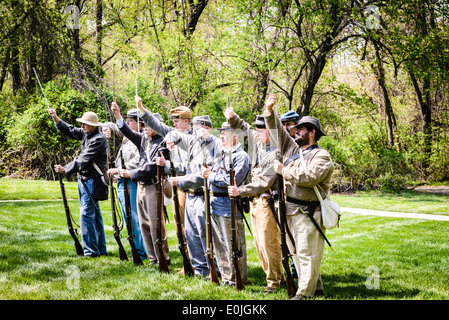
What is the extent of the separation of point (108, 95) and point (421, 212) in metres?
12.9

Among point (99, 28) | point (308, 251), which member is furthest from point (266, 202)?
point (99, 28)

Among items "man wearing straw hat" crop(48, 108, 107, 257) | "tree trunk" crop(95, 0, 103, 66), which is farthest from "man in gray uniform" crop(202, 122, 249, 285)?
"tree trunk" crop(95, 0, 103, 66)

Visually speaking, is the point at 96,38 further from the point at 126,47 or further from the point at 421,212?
the point at 421,212

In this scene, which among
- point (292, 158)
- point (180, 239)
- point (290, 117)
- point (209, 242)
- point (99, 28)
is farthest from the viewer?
point (99, 28)

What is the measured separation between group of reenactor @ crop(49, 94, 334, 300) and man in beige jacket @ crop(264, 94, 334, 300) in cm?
1

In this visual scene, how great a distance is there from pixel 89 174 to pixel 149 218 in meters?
1.48

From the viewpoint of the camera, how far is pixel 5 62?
19.6m

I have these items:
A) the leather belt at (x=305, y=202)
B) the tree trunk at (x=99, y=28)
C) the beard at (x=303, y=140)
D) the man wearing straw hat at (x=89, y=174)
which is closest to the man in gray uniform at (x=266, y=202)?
the beard at (x=303, y=140)

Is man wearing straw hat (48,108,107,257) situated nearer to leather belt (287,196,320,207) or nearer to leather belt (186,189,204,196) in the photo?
leather belt (186,189,204,196)

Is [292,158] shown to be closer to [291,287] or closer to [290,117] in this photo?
[290,117]

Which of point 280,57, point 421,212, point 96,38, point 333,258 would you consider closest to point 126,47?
point 96,38

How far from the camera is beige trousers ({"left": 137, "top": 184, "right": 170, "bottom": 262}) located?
7.52 meters

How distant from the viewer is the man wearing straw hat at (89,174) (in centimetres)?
804

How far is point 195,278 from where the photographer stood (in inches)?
257
